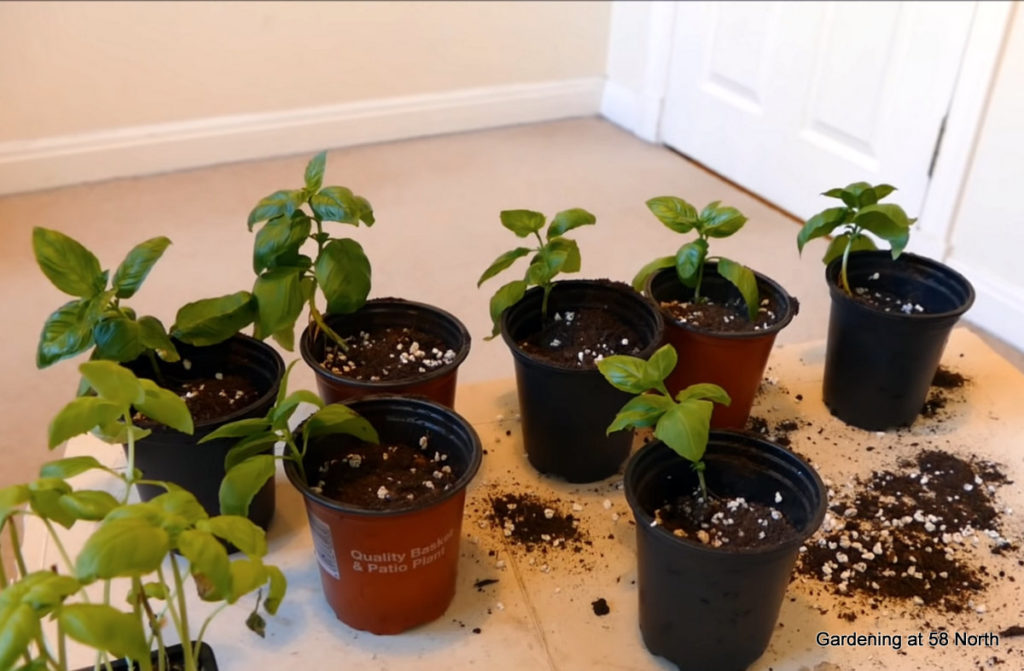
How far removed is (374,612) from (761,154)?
1.99 metres

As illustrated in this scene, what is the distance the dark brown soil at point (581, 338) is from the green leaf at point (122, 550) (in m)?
0.63

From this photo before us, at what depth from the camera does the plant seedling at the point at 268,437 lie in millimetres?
940

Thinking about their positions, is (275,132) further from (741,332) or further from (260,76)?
(741,332)

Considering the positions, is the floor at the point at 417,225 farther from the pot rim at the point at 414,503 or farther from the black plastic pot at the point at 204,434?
the pot rim at the point at 414,503

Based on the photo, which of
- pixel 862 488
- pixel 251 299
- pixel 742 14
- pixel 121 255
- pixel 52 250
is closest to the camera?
pixel 52 250

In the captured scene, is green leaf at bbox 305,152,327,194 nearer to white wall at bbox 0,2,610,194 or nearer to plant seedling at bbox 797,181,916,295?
plant seedling at bbox 797,181,916,295

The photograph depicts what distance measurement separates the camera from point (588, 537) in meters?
1.22

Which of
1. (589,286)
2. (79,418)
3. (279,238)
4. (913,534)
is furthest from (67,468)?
(913,534)

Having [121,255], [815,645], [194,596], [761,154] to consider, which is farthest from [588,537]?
[761,154]

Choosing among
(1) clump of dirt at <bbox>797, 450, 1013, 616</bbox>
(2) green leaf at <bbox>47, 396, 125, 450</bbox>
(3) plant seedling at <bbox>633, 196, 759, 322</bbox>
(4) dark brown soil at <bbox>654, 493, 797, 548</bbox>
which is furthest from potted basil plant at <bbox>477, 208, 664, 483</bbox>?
(2) green leaf at <bbox>47, 396, 125, 450</bbox>

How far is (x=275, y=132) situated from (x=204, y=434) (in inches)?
73.4

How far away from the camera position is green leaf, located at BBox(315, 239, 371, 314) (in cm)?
121

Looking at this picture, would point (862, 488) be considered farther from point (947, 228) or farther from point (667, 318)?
point (947, 228)

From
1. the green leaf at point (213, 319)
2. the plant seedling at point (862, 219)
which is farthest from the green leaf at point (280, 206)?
the plant seedling at point (862, 219)
